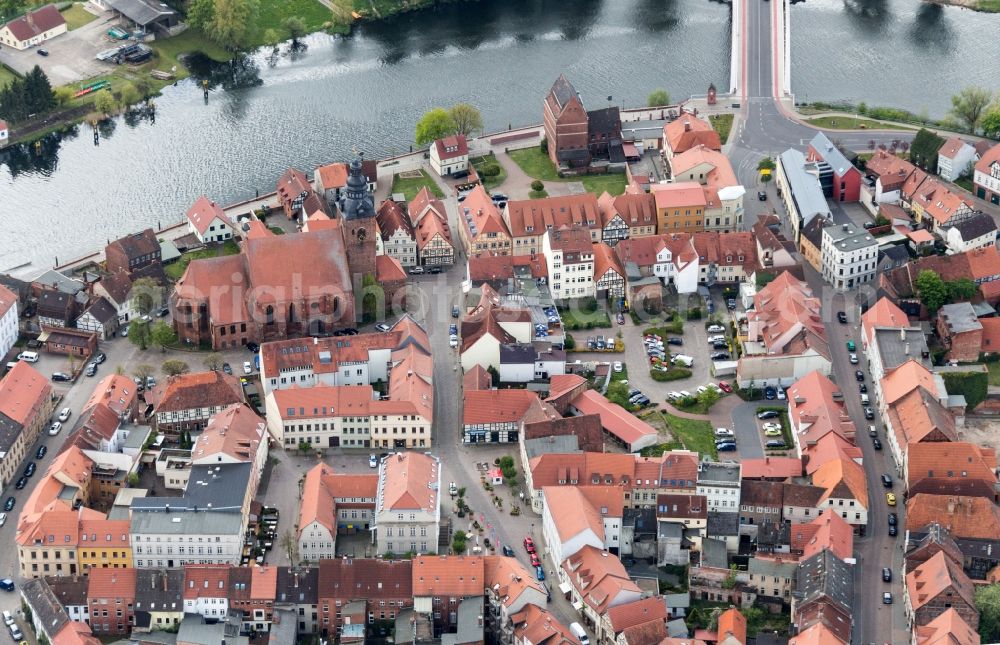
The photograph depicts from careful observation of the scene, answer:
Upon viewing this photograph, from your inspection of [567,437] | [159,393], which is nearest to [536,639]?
[567,437]

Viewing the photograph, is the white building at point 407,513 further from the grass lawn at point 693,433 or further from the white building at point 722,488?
the grass lawn at point 693,433

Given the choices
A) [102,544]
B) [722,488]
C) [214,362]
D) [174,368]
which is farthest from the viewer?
[214,362]

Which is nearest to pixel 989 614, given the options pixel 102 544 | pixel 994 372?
pixel 994 372

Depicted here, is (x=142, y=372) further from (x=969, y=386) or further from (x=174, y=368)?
(x=969, y=386)

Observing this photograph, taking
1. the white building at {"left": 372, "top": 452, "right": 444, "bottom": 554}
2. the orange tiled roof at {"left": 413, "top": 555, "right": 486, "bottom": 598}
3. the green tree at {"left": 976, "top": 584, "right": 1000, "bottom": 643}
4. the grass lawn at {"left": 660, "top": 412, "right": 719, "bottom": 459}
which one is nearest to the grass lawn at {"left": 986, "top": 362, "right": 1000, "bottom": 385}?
the grass lawn at {"left": 660, "top": 412, "right": 719, "bottom": 459}

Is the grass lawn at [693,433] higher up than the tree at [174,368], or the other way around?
the tree at [174,368]

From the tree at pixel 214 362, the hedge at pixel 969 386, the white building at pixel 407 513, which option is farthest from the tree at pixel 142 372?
the hedge at pixel 969 386
